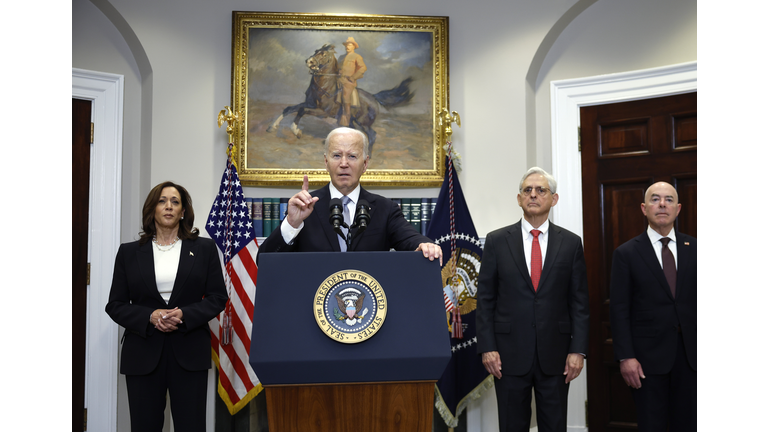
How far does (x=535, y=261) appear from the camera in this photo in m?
3.24

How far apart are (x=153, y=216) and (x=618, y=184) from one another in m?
3.39

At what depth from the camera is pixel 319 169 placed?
14.6 ft

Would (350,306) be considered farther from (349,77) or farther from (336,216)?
(349,77)

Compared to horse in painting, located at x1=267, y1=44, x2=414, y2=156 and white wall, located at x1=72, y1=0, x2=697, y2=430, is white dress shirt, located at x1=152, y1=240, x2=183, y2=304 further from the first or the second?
horse in painting, located at x1=267, y1=44, x2=414, y2=156

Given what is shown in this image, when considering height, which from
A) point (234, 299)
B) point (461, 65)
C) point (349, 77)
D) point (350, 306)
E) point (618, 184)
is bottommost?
point (234, 299)

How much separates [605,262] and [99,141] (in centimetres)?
401

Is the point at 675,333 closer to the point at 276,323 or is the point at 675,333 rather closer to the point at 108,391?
the point at 276,323

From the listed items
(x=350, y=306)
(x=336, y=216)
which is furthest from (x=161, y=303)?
(x=350, y=306)

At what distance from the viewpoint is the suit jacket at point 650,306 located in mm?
3098

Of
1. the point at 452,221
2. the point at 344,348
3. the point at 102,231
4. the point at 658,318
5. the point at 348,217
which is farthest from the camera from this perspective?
the point at 102,231

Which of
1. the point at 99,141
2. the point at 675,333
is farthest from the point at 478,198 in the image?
the point at 99,141

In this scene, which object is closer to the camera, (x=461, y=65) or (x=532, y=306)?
(x=532, y=306)

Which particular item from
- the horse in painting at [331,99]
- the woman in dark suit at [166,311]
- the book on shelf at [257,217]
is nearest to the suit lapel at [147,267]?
the woman in dark suit at [166,311]

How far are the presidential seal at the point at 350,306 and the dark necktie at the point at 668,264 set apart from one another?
2194 mm
